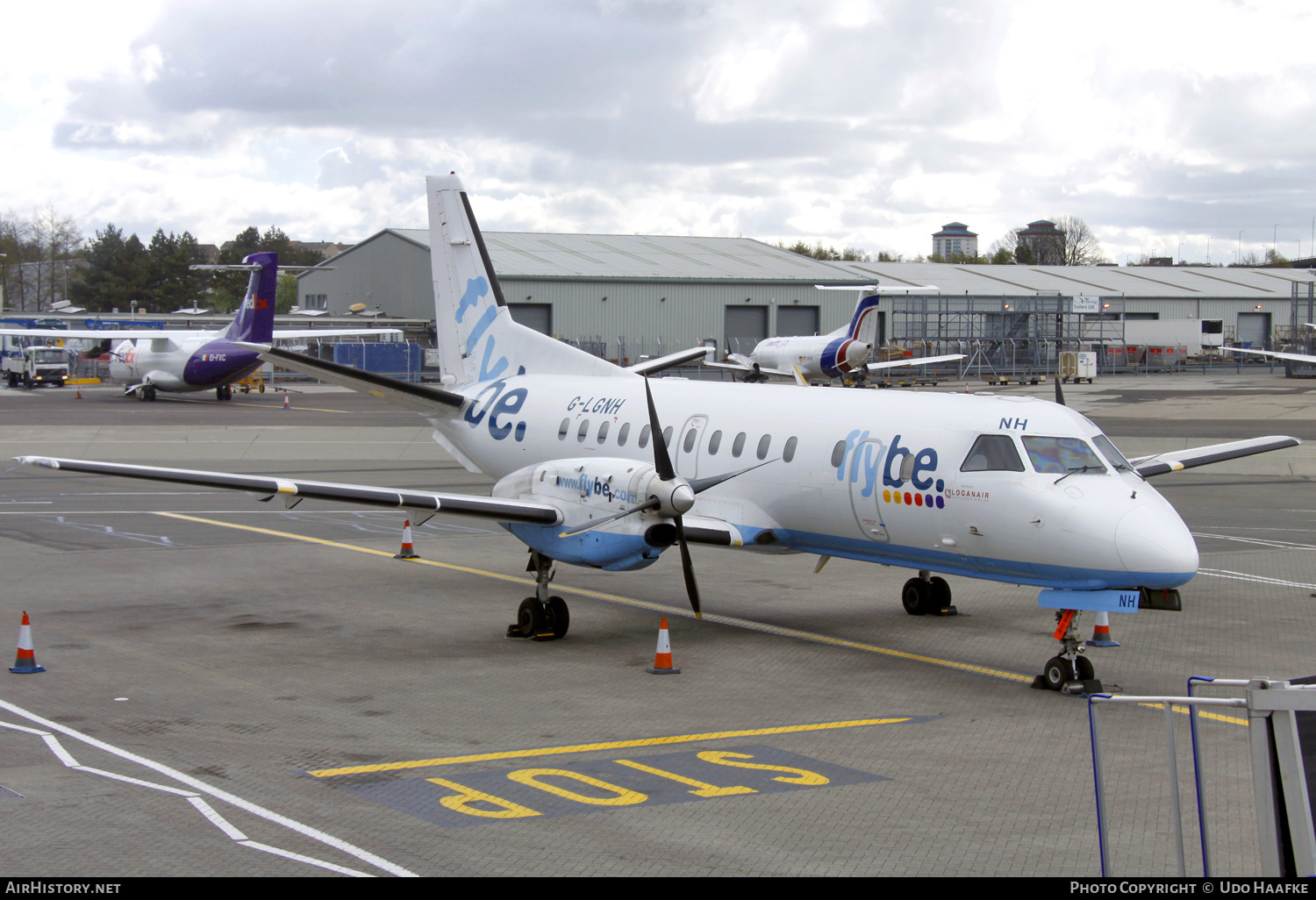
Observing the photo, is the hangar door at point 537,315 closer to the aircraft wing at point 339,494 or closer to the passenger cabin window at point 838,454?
the aircraft wing at point 339,494

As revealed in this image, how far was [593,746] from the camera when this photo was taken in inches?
427

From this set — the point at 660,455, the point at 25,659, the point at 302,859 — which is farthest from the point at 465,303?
the point at 302,859

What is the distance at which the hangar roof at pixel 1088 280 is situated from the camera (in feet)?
351

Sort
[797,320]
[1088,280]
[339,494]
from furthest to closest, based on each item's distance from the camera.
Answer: [1088,280] < [797,320] < [339,494]

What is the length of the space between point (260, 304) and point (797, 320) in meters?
48.6

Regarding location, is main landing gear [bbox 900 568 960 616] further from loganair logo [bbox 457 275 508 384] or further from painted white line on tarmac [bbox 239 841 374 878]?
painted white line on tarmac [bbox 239 841 374 878]

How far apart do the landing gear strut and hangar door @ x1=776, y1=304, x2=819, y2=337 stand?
80.6 m

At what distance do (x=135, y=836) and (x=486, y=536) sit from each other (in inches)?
644

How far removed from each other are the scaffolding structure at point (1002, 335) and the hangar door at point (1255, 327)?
91.2 ft

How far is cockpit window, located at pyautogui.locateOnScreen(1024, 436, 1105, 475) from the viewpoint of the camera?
13.3 m

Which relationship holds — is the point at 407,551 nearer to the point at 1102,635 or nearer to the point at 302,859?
the point at 1102,635

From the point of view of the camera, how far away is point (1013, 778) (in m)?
10.0

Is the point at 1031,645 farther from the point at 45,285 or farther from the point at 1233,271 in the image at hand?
the point at 45,285

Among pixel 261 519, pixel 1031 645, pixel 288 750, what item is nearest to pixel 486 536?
pixel 261 519
